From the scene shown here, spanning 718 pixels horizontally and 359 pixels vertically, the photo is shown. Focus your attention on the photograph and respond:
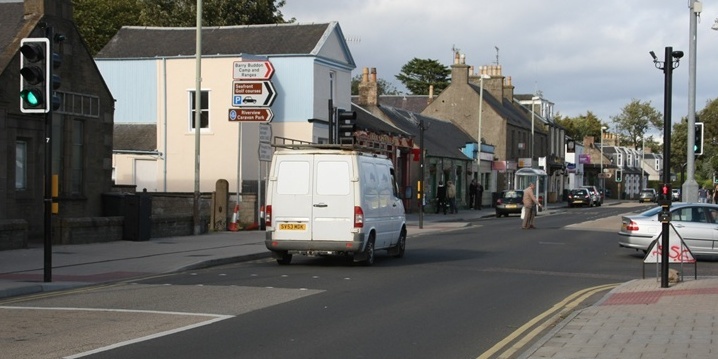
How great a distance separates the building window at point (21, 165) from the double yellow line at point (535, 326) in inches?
603

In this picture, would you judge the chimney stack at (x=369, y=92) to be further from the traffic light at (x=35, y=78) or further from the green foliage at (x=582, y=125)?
the green foliage at (x=582, y=125)

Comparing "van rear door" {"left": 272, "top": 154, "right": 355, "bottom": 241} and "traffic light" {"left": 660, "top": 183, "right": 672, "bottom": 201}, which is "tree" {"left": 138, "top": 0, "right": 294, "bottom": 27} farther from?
"traffic light" {"left": 660, "top": 183, "right": 672, "bottom": 201}

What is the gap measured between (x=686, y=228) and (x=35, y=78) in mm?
15922

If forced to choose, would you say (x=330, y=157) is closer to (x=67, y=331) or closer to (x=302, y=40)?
(x=67, y=331)

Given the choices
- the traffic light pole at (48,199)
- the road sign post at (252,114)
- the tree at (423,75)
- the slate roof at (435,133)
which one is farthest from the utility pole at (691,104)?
the tree at (423,75)

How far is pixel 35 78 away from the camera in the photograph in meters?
15.3

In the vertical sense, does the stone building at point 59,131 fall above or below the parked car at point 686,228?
above

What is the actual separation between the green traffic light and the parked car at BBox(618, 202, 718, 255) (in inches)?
589

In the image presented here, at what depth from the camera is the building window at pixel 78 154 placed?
90.9 feet

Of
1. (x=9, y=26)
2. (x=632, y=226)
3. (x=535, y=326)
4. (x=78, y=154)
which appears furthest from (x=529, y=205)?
(x=535, y=326)

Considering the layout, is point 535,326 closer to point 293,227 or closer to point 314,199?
point 314,199

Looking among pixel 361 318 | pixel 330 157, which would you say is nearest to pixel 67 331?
pixel 361 318

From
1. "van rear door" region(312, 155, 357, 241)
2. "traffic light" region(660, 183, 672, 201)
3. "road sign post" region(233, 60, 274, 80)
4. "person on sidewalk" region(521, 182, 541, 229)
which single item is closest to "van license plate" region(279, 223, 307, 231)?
"van rear door" region(312, 155, 357, 241)

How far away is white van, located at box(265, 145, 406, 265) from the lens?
1975 centimetres
